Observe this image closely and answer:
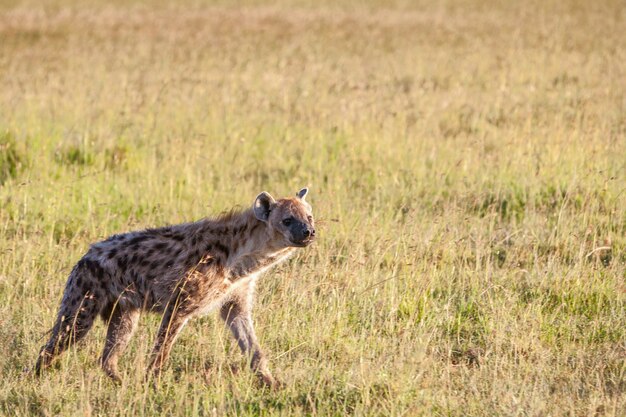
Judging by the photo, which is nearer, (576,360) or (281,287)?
(576,360)

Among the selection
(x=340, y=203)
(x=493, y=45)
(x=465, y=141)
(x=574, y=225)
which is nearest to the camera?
(x=574, y=225)

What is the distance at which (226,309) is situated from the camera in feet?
18.3

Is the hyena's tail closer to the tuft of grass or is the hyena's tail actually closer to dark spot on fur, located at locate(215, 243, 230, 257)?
dark spot on fur, located at locate(215, 243, 230, 257)

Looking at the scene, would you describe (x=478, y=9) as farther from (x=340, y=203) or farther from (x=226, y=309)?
(x=226, y=309)

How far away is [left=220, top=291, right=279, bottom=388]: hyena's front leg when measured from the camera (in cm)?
530

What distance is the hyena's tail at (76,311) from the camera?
17.3 feet

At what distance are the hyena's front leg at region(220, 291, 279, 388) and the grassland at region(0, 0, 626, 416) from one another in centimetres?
16

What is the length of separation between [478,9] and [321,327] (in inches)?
827

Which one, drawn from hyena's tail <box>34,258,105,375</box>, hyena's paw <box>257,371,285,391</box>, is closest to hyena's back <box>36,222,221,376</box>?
hyena's tail <box>34,258,105,375</box>

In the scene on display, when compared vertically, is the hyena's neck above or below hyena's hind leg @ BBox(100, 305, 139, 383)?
above

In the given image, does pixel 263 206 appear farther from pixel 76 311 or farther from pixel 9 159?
pixel 9 159

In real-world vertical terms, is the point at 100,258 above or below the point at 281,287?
above

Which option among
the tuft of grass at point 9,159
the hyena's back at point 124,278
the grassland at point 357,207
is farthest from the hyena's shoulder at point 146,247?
the tuft of grass at point 9,159

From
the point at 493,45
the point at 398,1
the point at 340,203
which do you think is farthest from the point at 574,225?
the point at 398,1
